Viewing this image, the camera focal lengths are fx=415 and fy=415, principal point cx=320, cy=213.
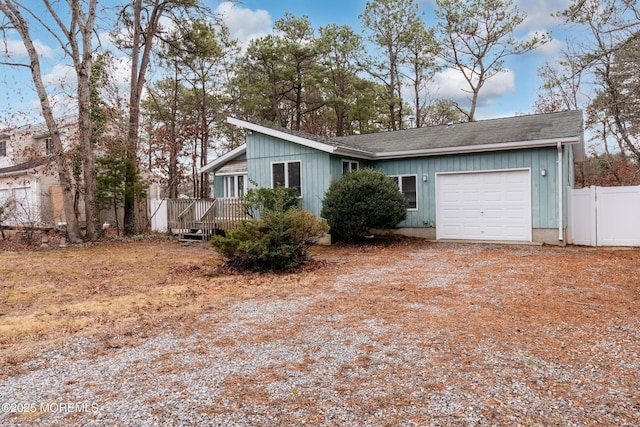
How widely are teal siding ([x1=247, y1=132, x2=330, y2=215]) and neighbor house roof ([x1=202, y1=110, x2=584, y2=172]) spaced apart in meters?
0.33

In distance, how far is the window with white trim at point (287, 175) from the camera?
12.8m

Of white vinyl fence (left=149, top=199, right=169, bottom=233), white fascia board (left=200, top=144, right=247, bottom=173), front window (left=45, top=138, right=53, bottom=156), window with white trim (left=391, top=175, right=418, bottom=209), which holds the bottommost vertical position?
white vinyl fence (left=149, top=199, right=169, bottom=233)

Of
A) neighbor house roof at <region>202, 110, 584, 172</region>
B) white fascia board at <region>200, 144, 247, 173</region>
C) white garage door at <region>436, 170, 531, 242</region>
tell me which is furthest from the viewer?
white fascia board at <region>200, 144, 247, 173</region>

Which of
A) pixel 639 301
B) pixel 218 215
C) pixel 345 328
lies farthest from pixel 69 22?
pixel 639 301

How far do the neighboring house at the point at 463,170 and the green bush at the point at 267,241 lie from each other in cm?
394

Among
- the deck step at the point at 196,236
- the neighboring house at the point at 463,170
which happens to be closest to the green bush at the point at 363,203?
the neighboring house at the point at 463,170

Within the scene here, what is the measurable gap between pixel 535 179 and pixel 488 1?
596 inches

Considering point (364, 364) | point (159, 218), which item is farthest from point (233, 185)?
point (364, 364)

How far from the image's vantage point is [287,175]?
13.0 meters

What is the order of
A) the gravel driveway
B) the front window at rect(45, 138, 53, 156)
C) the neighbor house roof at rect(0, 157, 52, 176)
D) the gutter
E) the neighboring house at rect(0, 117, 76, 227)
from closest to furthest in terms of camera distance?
the gravel driveway
the gutter
the neighbor house roof at rect(0, 157, 52, 176)
the neighboring house at rect(0, 117, 76, 227)
the front window at rect(45, 138, 53, 156)

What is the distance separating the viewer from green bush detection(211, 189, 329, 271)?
7977 mm

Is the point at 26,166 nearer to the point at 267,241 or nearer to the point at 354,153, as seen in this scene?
the point at 354,153

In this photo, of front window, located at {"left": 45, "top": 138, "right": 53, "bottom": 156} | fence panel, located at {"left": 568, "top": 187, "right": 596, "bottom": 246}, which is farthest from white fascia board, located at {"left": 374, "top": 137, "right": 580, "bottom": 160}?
front window, located at {"left": 45, "top": 138, "right": 53, "bottom": 156}

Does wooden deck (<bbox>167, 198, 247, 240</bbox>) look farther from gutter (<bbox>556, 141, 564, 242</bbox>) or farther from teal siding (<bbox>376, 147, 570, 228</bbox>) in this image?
gutter (<bbox>556, 141, 564, 242</bbox>)
